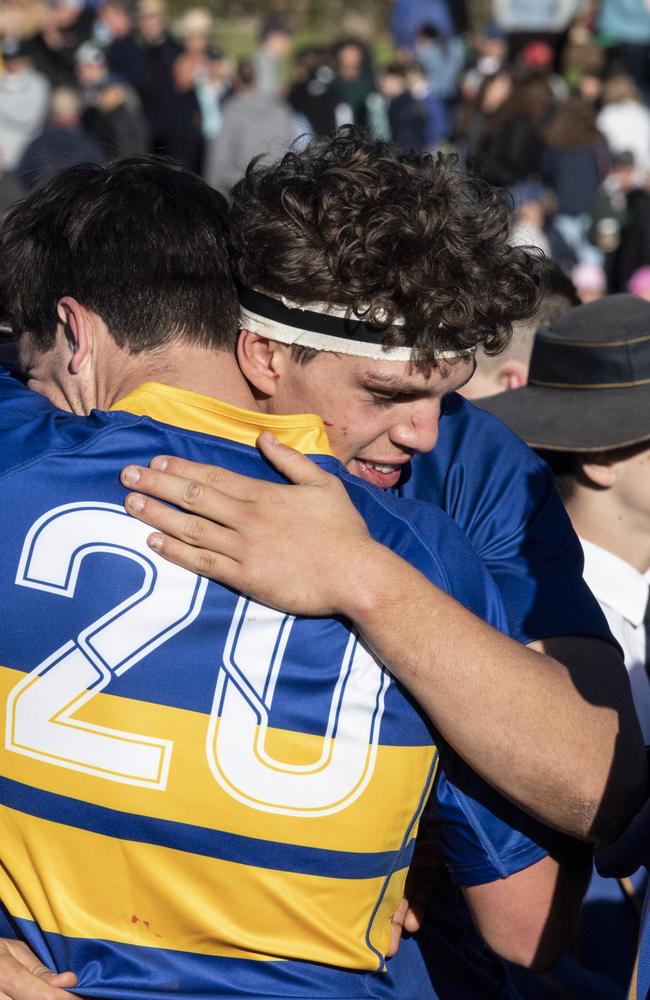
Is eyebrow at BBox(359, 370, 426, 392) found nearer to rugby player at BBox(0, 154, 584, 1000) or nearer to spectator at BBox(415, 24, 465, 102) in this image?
rugby player at BBox(0, 154, 584, 1000)

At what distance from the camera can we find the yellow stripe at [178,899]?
188 centimetres

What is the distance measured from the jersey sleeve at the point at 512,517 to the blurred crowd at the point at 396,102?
22.0ft

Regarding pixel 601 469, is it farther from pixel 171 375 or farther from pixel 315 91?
pixel 315 91

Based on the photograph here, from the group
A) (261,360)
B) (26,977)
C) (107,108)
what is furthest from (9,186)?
(26,977)

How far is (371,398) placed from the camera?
2.32 metres

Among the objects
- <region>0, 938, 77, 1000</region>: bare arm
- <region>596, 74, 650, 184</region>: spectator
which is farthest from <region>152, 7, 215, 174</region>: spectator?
<region>0, 938, 77, 1000</region>: bare arm

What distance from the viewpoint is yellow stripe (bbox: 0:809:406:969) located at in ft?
6.17

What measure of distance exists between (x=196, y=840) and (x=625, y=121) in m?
13.3

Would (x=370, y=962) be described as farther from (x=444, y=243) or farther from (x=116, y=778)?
(x=444, y=243)

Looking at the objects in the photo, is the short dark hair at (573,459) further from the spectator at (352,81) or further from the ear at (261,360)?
the spectator at (352,81)

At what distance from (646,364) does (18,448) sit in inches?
71.2

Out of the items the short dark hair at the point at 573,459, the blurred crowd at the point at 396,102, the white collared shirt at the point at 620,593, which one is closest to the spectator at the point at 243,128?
the blurred crowd at the point at 396,102

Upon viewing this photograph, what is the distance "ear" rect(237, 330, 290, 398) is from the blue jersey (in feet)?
1.10

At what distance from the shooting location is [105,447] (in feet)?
6.29
